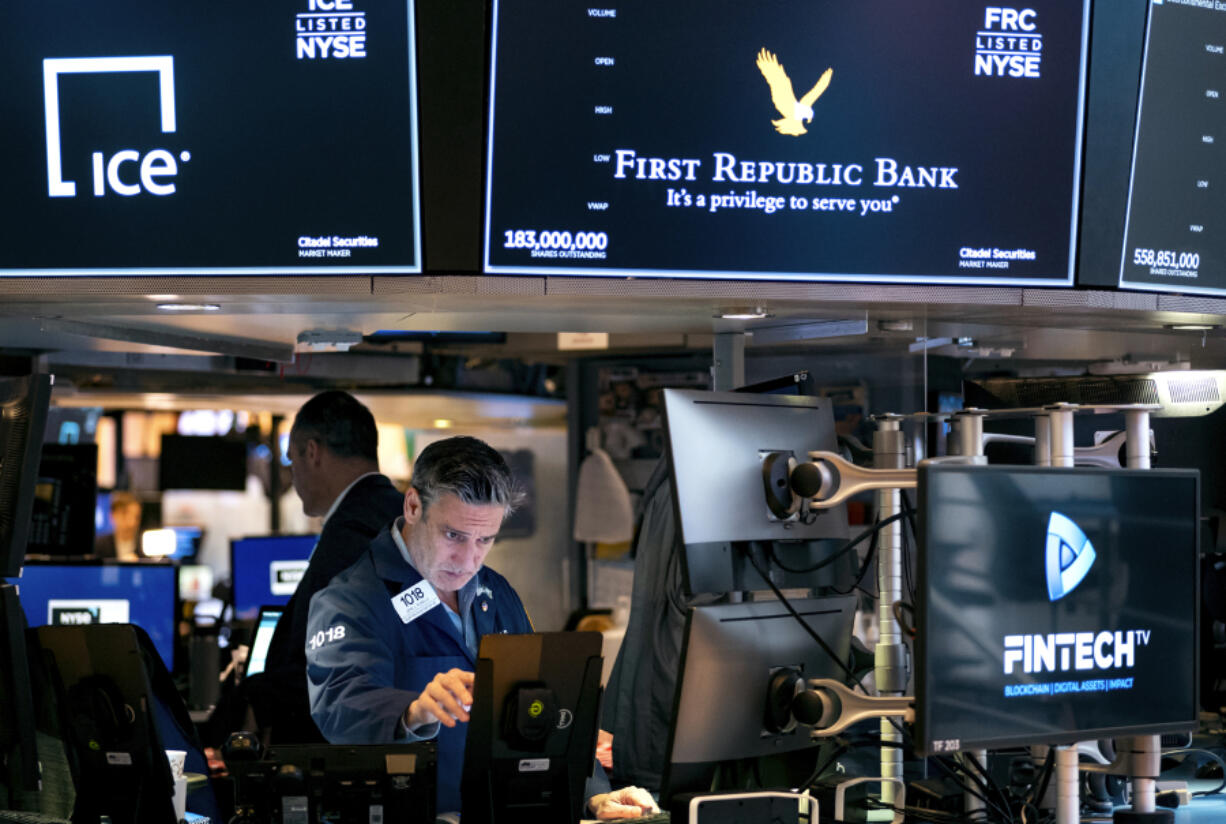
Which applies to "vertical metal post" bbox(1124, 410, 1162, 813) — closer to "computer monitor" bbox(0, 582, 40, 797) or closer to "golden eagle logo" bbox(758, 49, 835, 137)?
"golden eagle logo" bbox(758, 49, 835, 137)

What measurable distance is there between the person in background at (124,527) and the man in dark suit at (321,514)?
3.75 m

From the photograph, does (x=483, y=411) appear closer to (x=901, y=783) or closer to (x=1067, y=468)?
(x=901, y=783)

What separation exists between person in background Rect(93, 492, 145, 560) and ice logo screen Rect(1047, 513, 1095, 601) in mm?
6492

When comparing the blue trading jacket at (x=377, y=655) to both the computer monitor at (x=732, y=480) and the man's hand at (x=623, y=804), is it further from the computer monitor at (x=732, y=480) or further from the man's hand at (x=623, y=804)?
the computer monitor at (x=732, y=480)

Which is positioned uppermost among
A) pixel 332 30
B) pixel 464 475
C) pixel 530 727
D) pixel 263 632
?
pixel 332 30

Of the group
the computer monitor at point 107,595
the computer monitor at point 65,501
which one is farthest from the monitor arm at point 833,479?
the computer monitor at point 107,595

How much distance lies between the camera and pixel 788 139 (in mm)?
2969

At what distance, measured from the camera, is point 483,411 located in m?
7.58

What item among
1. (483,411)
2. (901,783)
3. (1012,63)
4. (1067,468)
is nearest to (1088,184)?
(1012,63)

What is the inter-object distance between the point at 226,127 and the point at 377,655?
1.13 meters

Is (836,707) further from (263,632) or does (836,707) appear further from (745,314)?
(263,632)

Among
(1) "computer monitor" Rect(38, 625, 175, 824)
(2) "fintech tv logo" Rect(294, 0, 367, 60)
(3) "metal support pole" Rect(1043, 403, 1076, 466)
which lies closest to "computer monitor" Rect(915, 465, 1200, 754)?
(3) "metal support pole" Rect(1043, 403, 1076, 466)

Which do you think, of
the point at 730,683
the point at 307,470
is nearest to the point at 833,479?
the point at 730,683

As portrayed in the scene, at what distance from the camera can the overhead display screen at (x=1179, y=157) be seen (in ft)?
10.7
